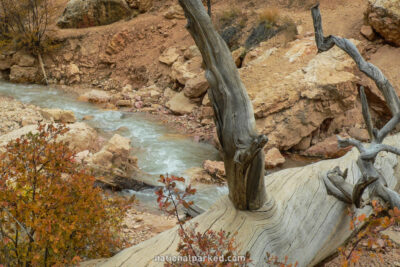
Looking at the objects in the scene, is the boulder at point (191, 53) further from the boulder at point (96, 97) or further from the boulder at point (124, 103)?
the boulder at point (96, 97)

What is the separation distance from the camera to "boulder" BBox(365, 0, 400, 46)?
8.57 meters

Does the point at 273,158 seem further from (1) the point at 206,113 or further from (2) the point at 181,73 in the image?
(2) the point at 181,73

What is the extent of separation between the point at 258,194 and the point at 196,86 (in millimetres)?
7613

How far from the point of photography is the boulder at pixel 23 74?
14.1 m

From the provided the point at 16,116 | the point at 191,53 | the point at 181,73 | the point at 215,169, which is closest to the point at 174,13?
the point at 191,53

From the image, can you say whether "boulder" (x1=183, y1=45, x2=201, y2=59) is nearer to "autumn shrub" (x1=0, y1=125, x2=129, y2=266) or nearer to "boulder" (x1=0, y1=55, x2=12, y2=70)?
"boulder" (x1=0, y1=55, x2=12, y2=70)

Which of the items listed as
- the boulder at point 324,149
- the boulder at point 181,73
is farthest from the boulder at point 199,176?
the boulder at point 181,73

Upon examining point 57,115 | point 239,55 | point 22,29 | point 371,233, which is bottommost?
point 371,233

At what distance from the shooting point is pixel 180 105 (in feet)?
34.9

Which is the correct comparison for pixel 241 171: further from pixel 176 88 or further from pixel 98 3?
pixel 98 3

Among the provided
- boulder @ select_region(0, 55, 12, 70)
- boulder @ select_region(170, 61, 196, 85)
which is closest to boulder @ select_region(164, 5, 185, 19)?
boulder @ select_region(170, 61, 196, 85)

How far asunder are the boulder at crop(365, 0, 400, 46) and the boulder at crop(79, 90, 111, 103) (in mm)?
8894

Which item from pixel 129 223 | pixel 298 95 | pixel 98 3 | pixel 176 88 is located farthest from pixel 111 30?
pixel 129 223

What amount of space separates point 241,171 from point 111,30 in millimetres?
14176
